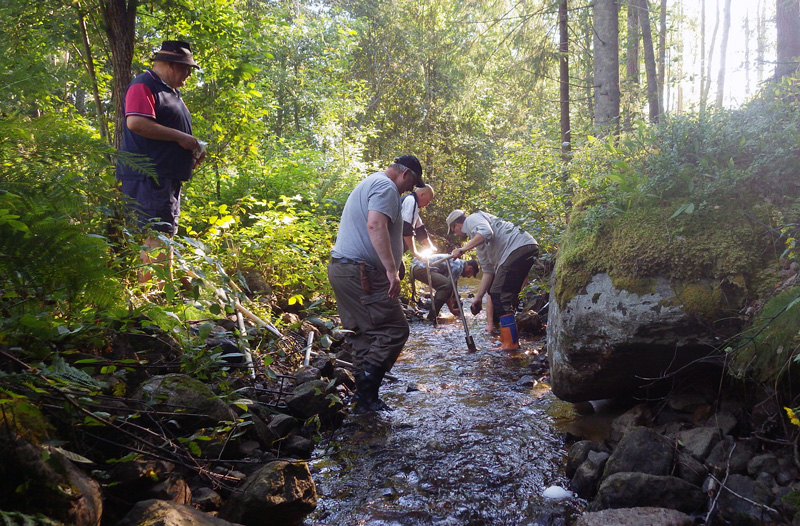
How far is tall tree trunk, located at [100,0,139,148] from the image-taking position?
213 inches

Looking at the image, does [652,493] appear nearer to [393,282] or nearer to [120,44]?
[393,282]

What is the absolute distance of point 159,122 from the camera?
4.82 meters

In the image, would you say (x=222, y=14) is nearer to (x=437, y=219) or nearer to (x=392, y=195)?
(x=392, y=195)

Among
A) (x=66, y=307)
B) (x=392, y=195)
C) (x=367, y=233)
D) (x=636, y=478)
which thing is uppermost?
(x=392, y=195)

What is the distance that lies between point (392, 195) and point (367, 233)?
475 mm

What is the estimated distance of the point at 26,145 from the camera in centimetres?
273

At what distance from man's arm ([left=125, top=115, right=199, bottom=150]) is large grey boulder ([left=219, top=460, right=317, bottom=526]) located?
3179mm

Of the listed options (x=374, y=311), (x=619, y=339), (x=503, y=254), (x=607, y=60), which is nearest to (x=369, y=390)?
(x=374, y=311)

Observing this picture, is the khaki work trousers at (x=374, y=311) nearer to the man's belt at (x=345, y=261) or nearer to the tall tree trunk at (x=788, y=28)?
the man's belt at (x=345, y=261)

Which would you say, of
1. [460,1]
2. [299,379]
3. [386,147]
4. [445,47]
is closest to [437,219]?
[386,147]

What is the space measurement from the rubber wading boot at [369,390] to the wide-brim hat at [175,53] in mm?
3418

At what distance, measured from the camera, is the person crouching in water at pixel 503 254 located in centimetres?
815

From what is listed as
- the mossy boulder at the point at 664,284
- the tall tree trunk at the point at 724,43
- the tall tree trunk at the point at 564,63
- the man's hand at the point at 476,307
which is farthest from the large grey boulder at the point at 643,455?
the tall tree trunk at the point at 724,43

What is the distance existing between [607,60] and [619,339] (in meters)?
7.52
